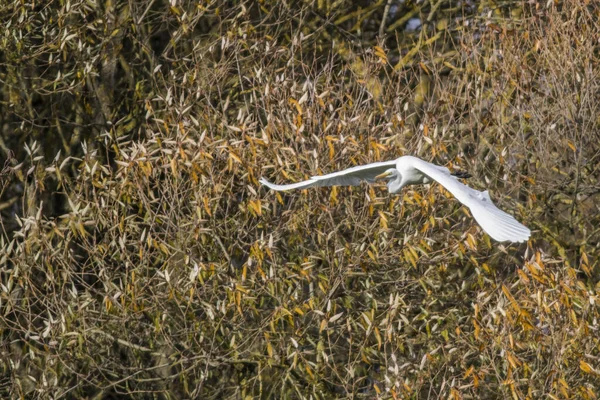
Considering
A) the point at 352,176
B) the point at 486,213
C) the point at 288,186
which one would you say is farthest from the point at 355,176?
the point at 486,213

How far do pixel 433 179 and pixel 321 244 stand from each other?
7.44ft

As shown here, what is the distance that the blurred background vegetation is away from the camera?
9.12 meters

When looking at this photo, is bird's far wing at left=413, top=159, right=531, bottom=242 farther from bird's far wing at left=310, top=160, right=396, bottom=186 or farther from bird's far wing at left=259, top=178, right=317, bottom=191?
bird's far wing at left=259, top=178, right=317, bottom=191

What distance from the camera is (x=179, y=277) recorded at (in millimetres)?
9508

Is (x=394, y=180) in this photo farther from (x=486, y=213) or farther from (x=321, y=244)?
(x=321, y=244)

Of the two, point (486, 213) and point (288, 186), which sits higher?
point (486, 213)

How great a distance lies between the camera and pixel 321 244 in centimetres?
952

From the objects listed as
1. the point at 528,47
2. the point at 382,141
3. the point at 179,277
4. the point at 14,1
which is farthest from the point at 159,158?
the point at 528,47

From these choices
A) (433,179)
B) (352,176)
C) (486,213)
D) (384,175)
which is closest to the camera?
(486,213)

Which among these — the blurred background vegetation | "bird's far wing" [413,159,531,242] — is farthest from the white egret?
the blurred background vegetation

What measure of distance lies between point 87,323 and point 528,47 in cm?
409

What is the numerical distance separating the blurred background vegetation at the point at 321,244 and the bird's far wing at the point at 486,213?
174 cm

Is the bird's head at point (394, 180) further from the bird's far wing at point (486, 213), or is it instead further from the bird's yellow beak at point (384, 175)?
the bird's far wing at point (486, 213)

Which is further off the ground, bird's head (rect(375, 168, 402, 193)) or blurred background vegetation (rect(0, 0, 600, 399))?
bird's head (rect(375, 168, 402, 193))
